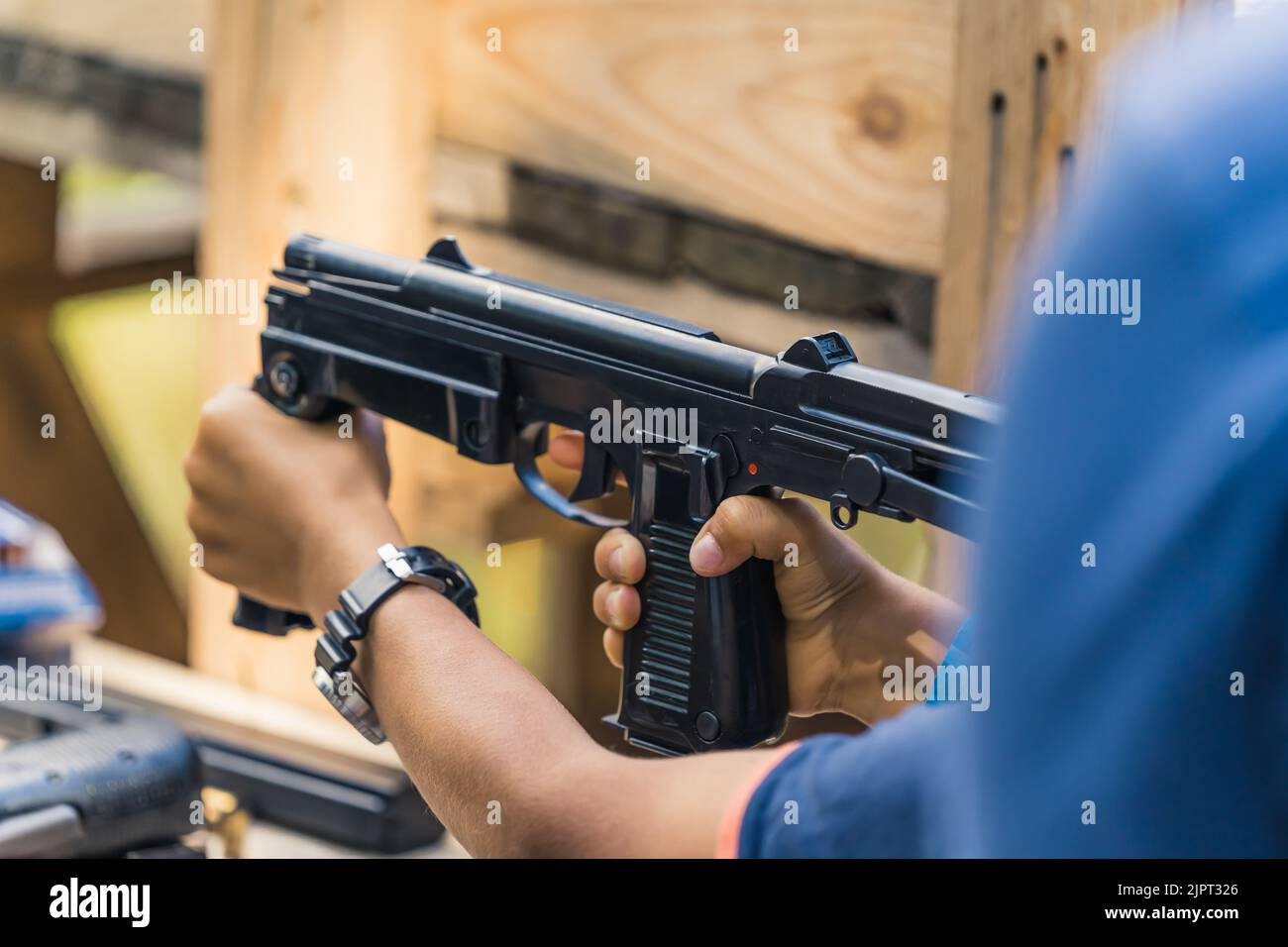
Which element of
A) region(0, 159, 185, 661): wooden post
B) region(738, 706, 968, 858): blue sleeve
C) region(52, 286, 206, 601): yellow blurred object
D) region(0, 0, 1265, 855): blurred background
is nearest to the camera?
region(738, 706, 968, 858): blue sleeve

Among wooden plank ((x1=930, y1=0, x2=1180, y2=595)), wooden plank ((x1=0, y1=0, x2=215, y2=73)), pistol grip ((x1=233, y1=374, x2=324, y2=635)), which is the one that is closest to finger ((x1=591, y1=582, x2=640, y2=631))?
pistol grip ((x1=233, y1=374, x2=324, y2=635))

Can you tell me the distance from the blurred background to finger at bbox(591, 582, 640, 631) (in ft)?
0.66

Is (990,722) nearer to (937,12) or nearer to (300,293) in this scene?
(300,293)

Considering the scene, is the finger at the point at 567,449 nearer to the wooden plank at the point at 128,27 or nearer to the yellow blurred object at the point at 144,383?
the wooden plank at the point at 128,27

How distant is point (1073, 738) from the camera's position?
1.02 ft

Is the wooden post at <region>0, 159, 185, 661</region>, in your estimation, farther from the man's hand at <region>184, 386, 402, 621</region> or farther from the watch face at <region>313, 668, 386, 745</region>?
the watch face at <region>313, 668, 386, 745</region>

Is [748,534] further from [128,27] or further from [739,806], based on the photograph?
[128,27]

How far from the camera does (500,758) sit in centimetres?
71

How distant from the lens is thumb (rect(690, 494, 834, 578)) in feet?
2.80

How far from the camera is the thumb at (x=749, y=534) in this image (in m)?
0.85

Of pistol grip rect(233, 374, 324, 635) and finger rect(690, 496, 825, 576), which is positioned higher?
finger rect(690, 496, 825, 576)

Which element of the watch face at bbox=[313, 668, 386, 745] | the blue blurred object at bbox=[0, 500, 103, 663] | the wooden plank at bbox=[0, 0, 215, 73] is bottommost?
the blue blurred object at bbox=[0, 500, 103, 663]
